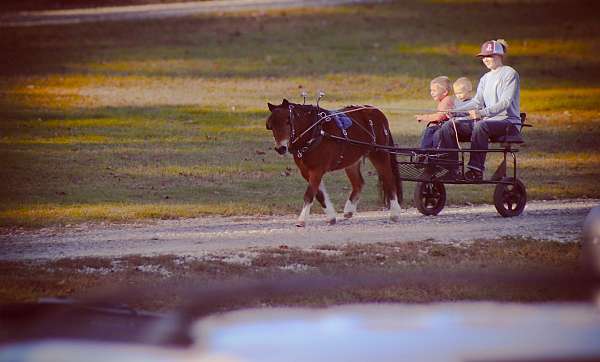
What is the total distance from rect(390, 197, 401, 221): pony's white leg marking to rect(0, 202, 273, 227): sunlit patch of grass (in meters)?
1.79

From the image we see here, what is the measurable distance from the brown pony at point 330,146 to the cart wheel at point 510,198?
1.27 m

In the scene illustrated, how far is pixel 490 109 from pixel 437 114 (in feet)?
2.27

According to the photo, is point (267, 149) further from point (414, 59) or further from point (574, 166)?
point (414, 59)

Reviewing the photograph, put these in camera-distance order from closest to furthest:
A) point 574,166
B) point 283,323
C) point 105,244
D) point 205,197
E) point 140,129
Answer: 1. point 283,323
2. point 105,244
3. point 205,197
4. point 574,166
5. point 140,129

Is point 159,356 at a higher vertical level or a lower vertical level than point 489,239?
higher

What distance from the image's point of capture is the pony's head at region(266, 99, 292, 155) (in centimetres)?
1313

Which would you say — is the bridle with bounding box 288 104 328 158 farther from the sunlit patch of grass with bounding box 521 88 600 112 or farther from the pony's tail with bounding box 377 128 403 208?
the sunlit patch of grass with bounding box 521 88 600 112

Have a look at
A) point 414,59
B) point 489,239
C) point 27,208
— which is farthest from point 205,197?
point 414,59

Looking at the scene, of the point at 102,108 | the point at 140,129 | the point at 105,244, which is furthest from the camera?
the point at 102,108

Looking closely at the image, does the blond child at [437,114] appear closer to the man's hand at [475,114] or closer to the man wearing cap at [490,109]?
the man wearing cap at [490,109]

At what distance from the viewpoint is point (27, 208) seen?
Result: 15.3 meters

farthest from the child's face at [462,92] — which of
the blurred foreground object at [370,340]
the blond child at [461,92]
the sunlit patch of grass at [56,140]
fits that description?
the blurred foreground object at [370,340]

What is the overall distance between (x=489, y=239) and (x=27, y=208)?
6419 mm

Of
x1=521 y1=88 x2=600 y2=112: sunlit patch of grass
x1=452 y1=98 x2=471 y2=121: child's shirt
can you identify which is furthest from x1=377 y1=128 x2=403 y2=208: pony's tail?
x1=521 y1=88 x2=600 y2=112: sunlit patch of grass
